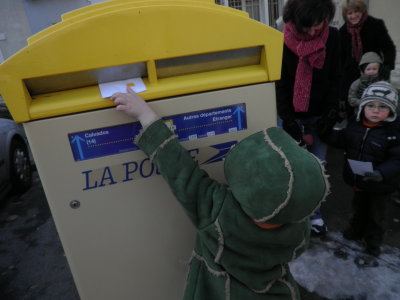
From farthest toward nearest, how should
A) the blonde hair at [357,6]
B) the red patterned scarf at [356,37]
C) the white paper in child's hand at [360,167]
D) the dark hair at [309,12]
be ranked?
the red patterned scarf at [356,37], the blonde hair at [357,6], the white paper in child's hand at [360,167], the dark hair at [309,12]

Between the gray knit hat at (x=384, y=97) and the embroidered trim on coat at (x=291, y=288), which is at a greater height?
the gray knit hat at (x=384, y=97)

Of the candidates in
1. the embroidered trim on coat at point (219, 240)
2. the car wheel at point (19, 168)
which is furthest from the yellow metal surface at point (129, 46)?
the car wheel at point (19, 168)

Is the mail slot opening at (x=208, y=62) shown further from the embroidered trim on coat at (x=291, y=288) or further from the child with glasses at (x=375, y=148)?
the child with glasses at (x=375, y=148)

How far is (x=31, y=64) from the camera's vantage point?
1.05 m

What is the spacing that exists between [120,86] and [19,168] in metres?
3.53

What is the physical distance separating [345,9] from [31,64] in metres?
3.01

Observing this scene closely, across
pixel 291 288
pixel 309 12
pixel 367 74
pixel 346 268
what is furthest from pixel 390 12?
pixel 291 288

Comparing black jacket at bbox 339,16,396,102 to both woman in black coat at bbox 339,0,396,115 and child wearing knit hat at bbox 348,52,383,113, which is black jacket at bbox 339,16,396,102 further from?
child wearing knit hat at bbox 348,52,383,113

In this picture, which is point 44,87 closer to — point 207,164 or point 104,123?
point 104,123

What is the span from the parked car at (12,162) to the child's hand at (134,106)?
322 centimetres

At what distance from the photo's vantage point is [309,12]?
2.04 metres

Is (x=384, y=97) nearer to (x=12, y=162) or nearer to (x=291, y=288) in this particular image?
(x=291, y=288)

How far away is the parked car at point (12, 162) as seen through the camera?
3.77m

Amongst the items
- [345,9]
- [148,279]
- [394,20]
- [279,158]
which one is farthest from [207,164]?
[394,20]
